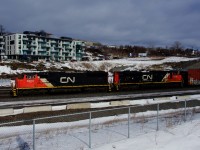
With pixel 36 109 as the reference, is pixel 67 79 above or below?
above

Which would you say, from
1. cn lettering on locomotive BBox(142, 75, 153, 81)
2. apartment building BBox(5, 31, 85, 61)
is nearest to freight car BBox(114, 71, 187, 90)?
cn lettering on locomotive BBox(142, 75, 153, 81)

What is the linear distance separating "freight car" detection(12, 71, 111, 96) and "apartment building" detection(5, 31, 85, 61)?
108 meters

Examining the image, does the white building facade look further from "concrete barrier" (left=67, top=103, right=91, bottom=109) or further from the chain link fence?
the chain link fence

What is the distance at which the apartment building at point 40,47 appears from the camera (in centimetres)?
14912

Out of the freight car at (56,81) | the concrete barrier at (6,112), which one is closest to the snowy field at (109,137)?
the concrete barrier at (6,112)

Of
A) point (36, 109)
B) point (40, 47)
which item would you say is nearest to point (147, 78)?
point (36, 109)

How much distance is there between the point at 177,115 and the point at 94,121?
5.97 meters

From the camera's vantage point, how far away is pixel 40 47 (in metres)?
156

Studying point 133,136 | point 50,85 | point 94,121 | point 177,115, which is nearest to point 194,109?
point 177,115

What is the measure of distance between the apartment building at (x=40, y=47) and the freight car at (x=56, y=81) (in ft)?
355

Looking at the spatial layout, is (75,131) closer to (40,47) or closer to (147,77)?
(147,77)

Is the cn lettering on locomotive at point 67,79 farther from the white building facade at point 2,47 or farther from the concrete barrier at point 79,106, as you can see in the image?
the white building facade at point 2,47

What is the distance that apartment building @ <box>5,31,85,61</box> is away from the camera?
149125mm

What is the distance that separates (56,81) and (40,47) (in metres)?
118
